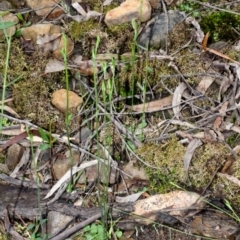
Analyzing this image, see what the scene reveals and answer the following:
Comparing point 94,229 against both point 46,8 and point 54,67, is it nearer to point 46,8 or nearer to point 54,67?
point 54,67

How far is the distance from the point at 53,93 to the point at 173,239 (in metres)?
0.87

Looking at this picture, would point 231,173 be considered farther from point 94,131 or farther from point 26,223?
point 26,223

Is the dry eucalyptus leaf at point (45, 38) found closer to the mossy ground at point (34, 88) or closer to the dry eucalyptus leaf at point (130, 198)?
the mossy ground at point (34, 88)

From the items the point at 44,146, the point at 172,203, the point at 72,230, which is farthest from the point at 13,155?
the point at 172,203

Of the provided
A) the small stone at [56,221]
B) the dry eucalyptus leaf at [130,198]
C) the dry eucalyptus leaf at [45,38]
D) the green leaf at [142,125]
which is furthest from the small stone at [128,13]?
the small stone at [56,221]

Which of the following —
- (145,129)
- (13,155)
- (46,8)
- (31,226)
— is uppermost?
(46,8)

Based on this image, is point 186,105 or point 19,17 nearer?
point 186,105

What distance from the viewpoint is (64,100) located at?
2277 mm

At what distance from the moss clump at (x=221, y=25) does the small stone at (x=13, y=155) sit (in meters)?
1.04

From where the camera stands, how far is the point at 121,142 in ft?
7.14

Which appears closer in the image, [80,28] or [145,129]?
[145,129]

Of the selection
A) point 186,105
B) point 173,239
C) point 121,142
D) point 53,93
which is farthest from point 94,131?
point 173,239

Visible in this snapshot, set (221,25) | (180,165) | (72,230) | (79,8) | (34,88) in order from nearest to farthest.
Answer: (72,230) → (180,165) → (34,88) → (221,25) → (79,8)

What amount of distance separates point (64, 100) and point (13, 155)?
0.33 metres
